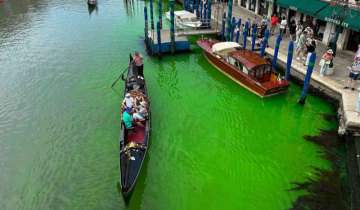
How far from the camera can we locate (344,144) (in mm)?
10516

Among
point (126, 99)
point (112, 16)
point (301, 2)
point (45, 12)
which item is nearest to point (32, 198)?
point (126, 99)

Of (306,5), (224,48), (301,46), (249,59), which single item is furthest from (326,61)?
(306,5)

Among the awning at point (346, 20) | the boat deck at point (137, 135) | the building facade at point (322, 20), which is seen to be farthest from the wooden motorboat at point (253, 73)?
the boat deck at point (137, 135)

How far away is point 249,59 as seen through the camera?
14.3 m

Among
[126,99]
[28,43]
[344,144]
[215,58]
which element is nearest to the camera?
[344,144]

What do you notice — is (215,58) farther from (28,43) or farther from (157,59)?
(28,43)

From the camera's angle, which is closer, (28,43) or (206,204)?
(206,204)

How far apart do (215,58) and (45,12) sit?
2634 cm

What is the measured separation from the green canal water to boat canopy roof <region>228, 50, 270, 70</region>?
62.7 inches

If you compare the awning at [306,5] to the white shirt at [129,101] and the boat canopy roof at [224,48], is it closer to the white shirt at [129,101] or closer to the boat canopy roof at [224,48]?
the boat canopy roof at [224,48]

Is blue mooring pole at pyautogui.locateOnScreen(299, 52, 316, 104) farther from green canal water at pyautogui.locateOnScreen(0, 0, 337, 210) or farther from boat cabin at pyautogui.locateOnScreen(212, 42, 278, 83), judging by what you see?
boat cabin at pyautogui.locateOnScreen(212, 42, 278, 83)

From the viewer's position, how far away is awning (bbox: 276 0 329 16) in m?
17.1

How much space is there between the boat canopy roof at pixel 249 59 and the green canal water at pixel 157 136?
1.59 m

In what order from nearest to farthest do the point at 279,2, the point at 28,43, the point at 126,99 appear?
the point at 126,99, the point at 279,2, the point at 28,43
